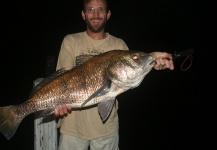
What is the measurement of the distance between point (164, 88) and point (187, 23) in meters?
19.0

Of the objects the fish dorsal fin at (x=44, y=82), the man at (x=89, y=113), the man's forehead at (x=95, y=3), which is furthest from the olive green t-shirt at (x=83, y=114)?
the man's forehead at (x=95, y=3)

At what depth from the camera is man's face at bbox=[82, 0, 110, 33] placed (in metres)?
3.65

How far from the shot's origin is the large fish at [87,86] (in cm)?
313

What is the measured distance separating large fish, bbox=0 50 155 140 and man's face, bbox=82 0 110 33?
572 millimetres

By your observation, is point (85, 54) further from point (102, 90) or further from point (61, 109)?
point (61, 109)

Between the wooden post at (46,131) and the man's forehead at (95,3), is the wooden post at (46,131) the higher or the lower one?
the lower one

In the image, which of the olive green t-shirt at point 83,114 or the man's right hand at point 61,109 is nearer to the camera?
the man's right hand at point 61,109

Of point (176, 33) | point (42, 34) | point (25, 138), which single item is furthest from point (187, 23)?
point (25, 138)

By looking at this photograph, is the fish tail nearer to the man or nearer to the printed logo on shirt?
the man

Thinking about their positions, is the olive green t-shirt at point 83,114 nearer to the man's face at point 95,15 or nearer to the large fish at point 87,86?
the man's face at point 95,15

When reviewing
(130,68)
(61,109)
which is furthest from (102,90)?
(61,109)

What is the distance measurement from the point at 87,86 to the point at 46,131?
1117 mm

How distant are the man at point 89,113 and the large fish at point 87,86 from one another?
0.86ft

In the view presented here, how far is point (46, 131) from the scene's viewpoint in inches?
150
